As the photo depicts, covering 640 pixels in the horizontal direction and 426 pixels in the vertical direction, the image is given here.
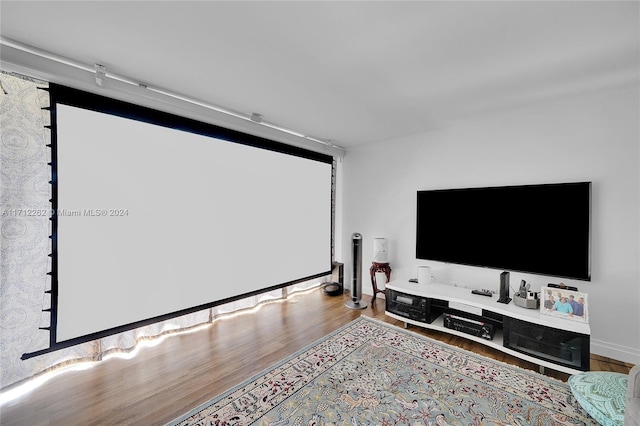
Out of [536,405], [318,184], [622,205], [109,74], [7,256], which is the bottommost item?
[536,405]

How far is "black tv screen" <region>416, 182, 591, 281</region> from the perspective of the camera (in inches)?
94.8

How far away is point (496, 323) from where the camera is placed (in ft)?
8.65

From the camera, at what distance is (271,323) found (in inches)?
123

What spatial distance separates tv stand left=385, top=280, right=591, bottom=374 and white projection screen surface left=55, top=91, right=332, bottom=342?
163 centimetres

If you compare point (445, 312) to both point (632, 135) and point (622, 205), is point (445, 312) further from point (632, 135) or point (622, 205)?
point (632, 135)

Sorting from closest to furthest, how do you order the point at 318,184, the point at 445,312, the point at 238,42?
the point at 238,42 < the point at 445,312 < the point at 318,184

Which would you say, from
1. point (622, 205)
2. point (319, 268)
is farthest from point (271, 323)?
point (622, 205)

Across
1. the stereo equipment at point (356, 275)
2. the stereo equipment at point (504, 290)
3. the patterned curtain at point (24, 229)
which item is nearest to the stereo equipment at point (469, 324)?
the stereo equipment at point (504, 290)

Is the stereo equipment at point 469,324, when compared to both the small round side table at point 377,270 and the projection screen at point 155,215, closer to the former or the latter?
the small round side table at point 377,270

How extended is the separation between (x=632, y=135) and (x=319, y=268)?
3.71 meters

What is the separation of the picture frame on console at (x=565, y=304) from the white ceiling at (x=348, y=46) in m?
1.80

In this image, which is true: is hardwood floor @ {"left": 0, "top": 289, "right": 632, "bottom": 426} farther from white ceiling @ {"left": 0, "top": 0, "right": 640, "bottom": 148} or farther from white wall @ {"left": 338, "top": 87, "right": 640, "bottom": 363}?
white ceiling @ {"left": 0, "top": 0, "right": 640, "bottom": 148}

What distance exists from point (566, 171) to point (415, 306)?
2.02 m

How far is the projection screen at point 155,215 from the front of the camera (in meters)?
2.04
